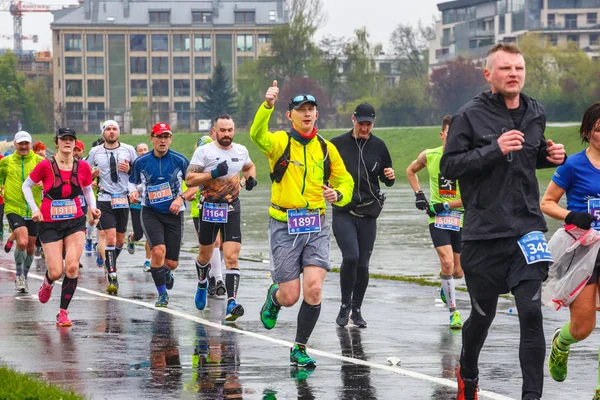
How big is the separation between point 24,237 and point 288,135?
311 inches

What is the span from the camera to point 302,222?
1055 centimetres

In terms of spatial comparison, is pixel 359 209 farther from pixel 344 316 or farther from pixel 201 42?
pixel 201 42

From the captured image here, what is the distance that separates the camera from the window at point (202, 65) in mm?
162500

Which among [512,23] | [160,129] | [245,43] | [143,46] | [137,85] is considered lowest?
[160,129]

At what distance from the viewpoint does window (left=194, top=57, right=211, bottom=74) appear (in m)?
162

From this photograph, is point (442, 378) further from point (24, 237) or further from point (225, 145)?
point (24, 237)

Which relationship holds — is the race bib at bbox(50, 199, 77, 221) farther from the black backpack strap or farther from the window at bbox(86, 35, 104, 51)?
the window at bbox(86, 35, 104, 51)

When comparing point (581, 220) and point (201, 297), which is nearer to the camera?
point (581, 220)

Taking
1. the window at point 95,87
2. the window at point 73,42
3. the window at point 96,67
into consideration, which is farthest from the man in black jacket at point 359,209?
the window at point 96,67

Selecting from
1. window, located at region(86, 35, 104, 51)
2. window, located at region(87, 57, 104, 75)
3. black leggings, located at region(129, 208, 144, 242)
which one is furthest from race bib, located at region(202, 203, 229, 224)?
window, located at region(87, 57, 104, 75)

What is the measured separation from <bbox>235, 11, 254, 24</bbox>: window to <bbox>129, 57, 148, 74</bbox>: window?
12.0m

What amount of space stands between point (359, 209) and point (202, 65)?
496 ft

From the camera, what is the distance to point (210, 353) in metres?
10.8

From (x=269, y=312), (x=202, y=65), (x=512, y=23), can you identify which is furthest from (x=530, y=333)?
(x=202, y=65)
